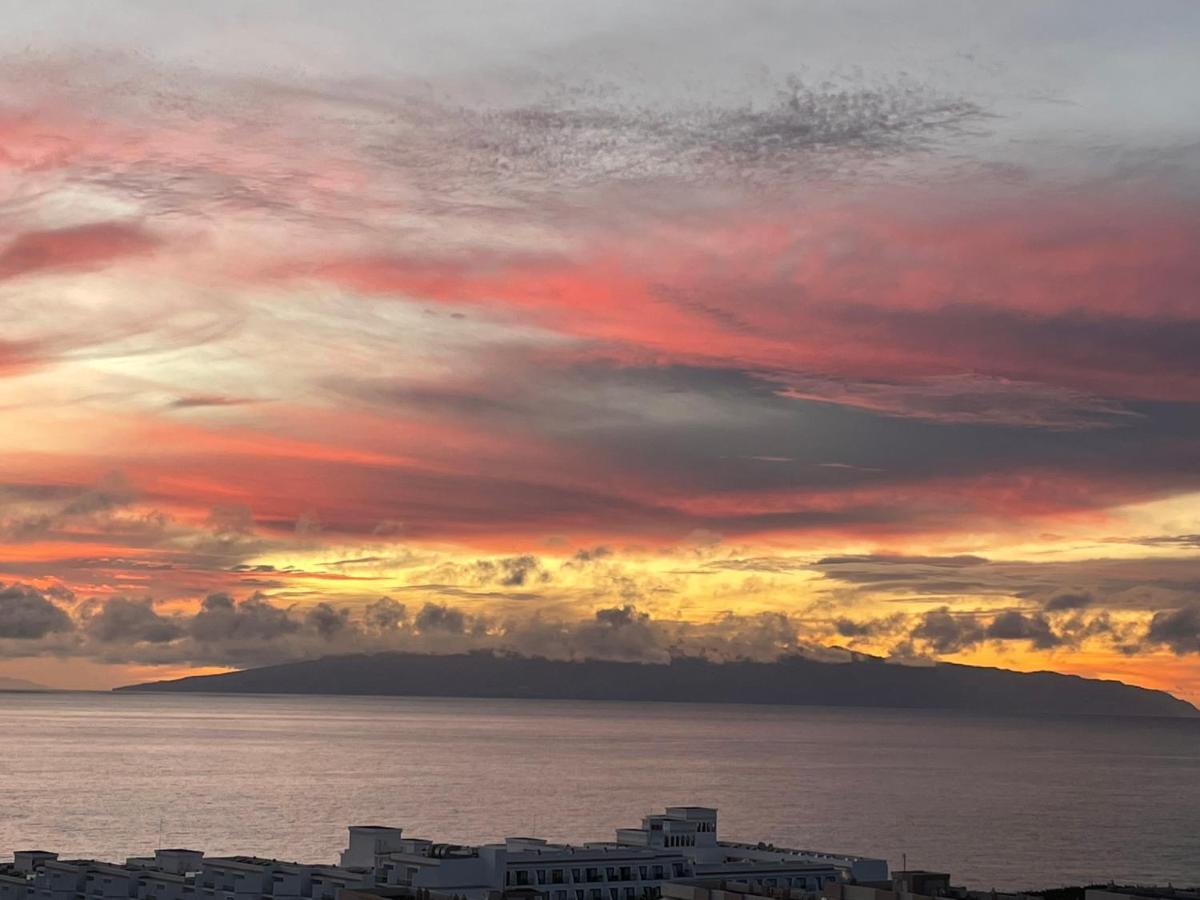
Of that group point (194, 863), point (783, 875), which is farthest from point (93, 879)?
point (783, 875)

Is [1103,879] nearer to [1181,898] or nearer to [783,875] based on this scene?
[783,875]

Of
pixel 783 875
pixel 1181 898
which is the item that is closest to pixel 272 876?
pixel 783 875

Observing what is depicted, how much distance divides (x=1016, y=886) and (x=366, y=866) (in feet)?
305

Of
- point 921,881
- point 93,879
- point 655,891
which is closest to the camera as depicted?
point 921,881

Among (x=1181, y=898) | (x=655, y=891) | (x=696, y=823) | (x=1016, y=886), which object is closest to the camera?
(x=1181, y=898)

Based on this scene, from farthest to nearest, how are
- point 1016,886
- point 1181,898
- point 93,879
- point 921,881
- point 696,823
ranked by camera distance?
1. point 1016,886
2. point 696,823
3. point 93,879
4. point 921,881
5. point 1181,898

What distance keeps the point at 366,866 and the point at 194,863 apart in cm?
1204

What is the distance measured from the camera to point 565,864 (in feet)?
365

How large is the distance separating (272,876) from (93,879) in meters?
13.1

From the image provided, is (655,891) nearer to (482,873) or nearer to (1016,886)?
(482,873)

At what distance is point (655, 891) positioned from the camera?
111312 millimetres

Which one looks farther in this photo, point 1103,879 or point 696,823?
point 1103,879

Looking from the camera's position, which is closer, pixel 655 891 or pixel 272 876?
pixel 272 876

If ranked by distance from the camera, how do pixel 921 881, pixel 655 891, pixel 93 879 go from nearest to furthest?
1. pixel 921 881
2. pixel 93 879
3. pixel 655 891
